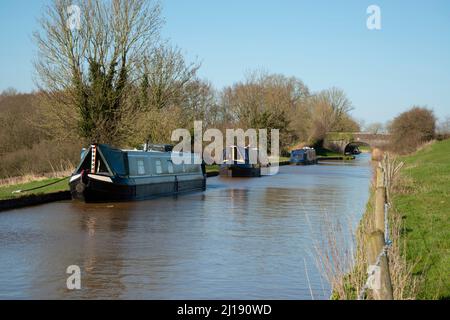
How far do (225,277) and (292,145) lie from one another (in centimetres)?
7050

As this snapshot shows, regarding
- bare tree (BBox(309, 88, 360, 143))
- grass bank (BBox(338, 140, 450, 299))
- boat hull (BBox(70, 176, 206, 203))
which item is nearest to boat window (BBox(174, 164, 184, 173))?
boat hull (BBox(70, 176, 206, 203))

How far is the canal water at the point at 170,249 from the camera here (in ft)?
29.2

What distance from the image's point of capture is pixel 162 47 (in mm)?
40875

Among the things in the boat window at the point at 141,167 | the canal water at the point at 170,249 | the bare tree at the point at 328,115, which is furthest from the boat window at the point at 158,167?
the bare tree at the point at 328,115

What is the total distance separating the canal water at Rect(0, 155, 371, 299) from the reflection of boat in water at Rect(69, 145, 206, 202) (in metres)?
0.68

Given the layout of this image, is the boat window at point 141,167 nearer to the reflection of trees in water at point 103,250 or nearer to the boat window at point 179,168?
the boat window at point 179,168

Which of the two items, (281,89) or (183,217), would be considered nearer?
(183,217)

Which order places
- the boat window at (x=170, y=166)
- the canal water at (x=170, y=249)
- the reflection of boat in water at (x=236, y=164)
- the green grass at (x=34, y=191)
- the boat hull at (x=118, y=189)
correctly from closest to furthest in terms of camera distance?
the canal water at (x=170, y=249) < the green grass at (x=34, y=191) < the boat hull at (x=118, y=189) < the boat window at (x=170, y=166) < the reflection of boat in water at (x=236, y=164)

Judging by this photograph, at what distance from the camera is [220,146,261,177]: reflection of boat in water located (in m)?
39.5

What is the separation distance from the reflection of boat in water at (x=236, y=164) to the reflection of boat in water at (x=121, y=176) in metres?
13.0
